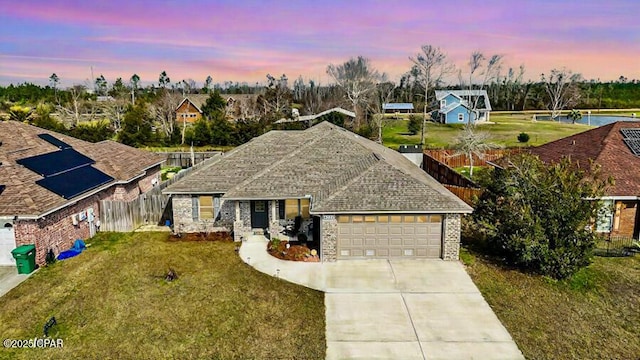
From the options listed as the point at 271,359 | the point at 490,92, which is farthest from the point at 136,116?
the point at 490,92

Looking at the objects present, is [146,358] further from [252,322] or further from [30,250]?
[30,250]

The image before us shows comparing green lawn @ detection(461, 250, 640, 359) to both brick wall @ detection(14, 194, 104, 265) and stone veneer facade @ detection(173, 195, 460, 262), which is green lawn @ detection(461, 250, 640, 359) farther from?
brick wall @ detection(14, 194, 104, 265)

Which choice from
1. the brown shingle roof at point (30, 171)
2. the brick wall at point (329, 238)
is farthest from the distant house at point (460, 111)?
the brick wall at point (329, 238)

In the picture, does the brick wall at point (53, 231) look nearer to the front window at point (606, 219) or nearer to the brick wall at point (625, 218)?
the front window at point (606, 219)

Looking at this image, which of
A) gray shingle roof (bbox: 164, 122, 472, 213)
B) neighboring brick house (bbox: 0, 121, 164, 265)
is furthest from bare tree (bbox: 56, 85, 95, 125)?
gray shingle roof (bbox: 164, 122, 472, 213)

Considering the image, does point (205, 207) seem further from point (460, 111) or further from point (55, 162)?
point (460, 111)

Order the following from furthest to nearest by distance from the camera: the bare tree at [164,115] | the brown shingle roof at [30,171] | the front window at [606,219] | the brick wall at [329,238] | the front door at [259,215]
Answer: the bare tree at [164,115] → the front door at [259,215] → the front window at [606,219] → the brick wall at [329,238] → the brown shingle roof at [30,171]

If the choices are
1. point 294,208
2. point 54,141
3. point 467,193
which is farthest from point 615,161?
point 54,141
